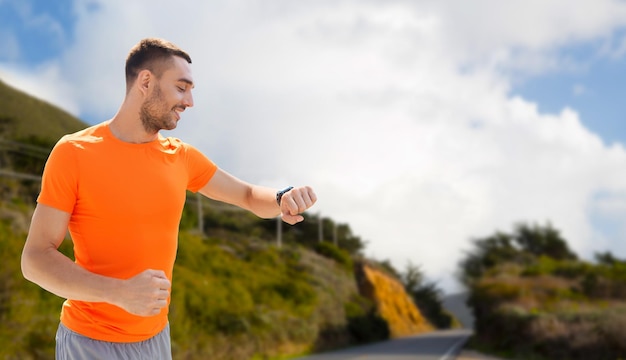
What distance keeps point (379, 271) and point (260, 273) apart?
28532 mm

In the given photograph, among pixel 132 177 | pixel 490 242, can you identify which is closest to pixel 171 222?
pixel 132 177

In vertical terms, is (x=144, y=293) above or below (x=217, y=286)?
below

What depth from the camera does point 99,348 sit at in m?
2.16

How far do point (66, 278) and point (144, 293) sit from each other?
0.87 ft

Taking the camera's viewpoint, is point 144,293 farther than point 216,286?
No

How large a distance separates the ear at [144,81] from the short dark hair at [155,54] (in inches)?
0.6

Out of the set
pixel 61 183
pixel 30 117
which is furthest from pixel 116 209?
pixel 30 117

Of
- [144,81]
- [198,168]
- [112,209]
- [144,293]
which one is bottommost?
[144,293]

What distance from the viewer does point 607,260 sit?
117 ft

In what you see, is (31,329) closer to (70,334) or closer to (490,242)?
(70,334)

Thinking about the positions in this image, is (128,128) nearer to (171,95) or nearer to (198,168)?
(171,95)

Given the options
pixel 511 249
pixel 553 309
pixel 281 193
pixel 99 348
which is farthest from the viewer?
pixel 511 249

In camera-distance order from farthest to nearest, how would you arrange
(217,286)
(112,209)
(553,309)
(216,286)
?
(553,309), (217,286), (216,286), (112,209)

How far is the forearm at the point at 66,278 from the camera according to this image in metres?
1.91
